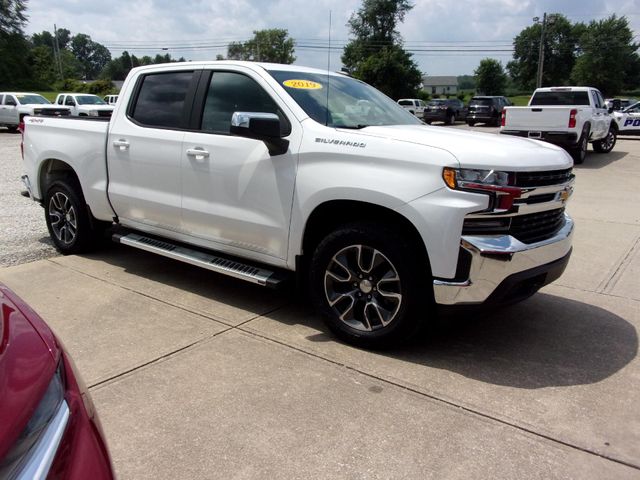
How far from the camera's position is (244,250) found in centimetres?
438

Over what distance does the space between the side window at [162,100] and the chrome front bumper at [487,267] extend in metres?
2.65

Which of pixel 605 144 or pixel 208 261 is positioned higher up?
pixel 208 261

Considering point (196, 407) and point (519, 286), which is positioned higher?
point (519, 286)

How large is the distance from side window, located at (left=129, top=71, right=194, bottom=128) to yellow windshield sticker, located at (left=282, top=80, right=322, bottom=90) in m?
1.00

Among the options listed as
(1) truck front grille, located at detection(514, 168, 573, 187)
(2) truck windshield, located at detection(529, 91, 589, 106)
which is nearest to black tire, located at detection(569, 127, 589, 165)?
(2) truck windshield, located at detection(529, 91, 589, 106)

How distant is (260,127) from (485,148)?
1.47 meters

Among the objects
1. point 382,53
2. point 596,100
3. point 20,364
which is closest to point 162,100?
point 20,364

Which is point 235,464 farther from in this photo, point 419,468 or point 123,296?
point 123,296

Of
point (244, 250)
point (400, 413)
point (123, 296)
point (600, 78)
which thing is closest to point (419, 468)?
point (400, 413)

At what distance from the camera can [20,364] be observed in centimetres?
146

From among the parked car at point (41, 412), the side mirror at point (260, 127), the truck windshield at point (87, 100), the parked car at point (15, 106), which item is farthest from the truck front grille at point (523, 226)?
the truck windshield at point (87, 100)

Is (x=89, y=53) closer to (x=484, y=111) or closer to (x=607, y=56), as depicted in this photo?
(x=607, y=56)

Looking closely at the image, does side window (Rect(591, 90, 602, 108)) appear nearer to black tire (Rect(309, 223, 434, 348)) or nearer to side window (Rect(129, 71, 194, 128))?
side window (Rect(129, 71, 194, 128))

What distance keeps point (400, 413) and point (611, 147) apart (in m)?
18.4
